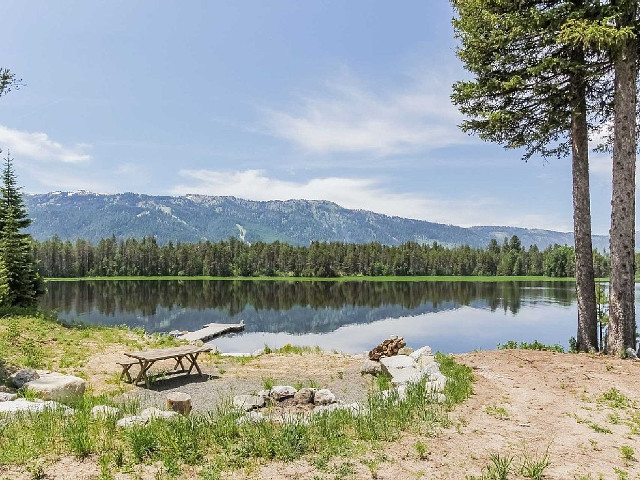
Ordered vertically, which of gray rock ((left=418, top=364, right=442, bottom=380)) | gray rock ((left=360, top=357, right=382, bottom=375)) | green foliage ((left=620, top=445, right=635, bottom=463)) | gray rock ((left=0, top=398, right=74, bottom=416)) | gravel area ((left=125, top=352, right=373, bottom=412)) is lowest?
gravel area ((left=125, top=352, right=373, bottom=412))

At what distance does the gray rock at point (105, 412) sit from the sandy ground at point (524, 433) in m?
1.36

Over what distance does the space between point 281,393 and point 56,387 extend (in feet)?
18.2

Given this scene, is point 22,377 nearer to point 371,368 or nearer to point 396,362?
point 371,368

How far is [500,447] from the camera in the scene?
6000 millimetres

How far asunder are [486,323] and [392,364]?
31693 millimetres

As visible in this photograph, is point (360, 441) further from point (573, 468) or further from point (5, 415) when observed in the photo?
point (5, 415)

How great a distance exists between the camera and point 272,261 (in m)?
144

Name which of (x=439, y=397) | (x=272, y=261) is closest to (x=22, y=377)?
(x=439, y=397)

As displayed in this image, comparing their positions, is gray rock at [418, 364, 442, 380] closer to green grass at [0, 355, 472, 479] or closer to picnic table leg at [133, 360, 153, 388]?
green grass at [0, 355, 472, 479]

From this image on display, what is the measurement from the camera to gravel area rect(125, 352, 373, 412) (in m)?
11.2

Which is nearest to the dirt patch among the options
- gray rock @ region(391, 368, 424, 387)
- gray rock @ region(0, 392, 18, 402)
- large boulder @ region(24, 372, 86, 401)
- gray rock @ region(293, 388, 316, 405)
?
gray rock @ region(391, 368, 424, 387)

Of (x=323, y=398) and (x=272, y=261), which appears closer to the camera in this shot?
(x=323, y=398)

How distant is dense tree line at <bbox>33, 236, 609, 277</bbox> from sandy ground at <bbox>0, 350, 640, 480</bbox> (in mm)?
126119

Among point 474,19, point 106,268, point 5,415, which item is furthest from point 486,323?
point 106,268
